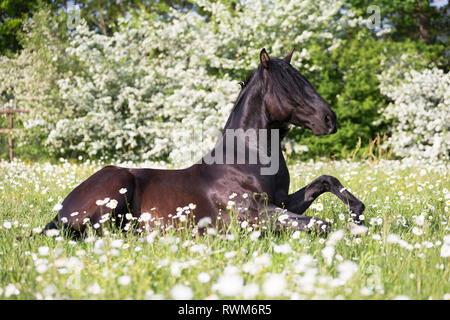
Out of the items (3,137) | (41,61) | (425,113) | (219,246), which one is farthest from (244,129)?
(3,137)

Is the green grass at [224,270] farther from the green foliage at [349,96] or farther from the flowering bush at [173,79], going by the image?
the green foliage at [349,96]

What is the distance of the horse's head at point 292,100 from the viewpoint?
3619mm

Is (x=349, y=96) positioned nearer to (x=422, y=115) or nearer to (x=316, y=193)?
(x=422, y=115)

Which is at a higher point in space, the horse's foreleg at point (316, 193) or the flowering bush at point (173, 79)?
the flowering bush at point (173, 79)

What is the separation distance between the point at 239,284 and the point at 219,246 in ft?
3.74

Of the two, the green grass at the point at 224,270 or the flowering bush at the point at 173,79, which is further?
the flowering bush at the point at 173,79

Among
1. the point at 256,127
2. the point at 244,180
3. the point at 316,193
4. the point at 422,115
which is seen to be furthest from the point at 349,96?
the point at 244,180

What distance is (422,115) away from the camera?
13000mm

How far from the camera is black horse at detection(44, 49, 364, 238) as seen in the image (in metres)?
3.67

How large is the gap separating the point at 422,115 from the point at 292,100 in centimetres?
1084

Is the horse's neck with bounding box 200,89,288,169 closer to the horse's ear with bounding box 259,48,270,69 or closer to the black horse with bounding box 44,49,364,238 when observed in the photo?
the black horse with bounding box 44,49,364,238

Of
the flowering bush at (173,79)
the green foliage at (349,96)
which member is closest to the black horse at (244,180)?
the flowering bush at (173,79)

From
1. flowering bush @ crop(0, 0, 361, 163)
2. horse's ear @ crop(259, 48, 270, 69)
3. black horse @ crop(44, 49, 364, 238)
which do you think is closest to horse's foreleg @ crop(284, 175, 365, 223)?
black horse @ crop(44, 49, 364, 238)

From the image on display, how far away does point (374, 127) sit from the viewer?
47.8ft
